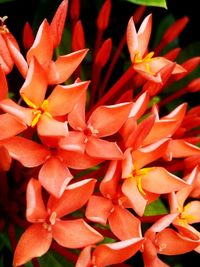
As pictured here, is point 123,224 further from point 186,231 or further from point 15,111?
point 15,111

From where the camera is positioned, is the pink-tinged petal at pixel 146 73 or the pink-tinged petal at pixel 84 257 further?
the pink-tinged petal at pixel 146 73

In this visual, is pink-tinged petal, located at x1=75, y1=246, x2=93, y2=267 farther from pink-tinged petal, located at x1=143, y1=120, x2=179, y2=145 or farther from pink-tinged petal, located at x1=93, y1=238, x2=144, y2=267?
pink-tinged petal, located at x1=143, y1=120, x2=179, y2=145

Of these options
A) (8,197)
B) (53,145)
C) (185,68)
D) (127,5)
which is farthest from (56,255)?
(127,5)

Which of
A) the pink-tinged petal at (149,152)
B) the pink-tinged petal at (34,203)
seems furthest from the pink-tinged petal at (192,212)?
the pink-tinged petal at (34,203)

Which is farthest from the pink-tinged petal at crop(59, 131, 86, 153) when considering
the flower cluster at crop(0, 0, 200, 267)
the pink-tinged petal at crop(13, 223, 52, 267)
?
the pink-tinged petal at crop(13, 223, 52, 267)

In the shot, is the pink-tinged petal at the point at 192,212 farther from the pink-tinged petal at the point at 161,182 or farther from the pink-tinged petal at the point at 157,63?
the pink-tinged petal at the point at 157,63

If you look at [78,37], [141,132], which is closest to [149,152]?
[141,132]
